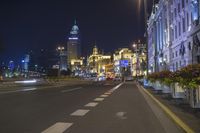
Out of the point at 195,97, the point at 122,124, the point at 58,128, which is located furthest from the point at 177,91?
the point at 58,128

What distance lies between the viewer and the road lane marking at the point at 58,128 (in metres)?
10.4

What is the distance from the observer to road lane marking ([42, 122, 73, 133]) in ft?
34.0

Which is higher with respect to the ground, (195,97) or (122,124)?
(195,97)

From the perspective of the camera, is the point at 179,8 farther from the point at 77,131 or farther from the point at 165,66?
the point at 77,131

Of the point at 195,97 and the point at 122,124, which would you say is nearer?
the point at 122,124

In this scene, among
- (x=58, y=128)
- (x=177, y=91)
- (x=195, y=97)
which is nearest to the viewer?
(x=58, y=128)

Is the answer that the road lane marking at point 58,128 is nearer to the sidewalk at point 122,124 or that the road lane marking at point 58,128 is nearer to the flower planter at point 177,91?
the sidewalk at point 122,124

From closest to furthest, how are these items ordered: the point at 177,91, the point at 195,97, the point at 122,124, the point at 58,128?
the point at 58,128 → the point at 122,124 → the point at 195,97 → the point at 177,91

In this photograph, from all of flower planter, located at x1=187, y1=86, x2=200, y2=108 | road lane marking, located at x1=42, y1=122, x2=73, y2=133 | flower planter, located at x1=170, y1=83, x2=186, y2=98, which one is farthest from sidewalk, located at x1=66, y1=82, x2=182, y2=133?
flower planter, located at x1=170, y1=83, x2=186, y2=98

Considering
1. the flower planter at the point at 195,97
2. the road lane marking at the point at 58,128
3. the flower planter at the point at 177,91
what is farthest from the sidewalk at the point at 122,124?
the flower planter at the point at 177,91

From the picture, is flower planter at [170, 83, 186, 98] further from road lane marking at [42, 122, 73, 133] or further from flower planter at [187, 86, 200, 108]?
road lane marking at [42, 122, 73, 133]

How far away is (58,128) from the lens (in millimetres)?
10922

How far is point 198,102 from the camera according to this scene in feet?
48.4

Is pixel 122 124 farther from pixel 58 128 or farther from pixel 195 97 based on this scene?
pixel 195 97
